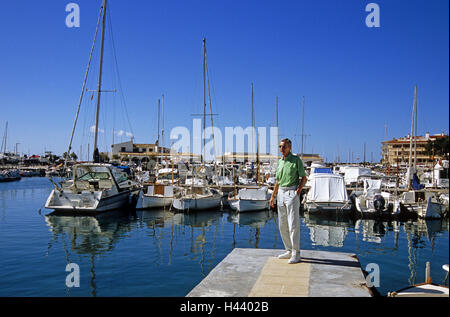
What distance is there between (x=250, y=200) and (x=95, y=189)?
34.8 ft

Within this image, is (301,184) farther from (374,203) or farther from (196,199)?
(196,199)

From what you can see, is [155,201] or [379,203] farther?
[155,201]

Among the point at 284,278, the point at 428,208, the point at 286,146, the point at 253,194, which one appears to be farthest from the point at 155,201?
the point at 284,278

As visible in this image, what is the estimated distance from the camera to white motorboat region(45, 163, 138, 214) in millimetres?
23281

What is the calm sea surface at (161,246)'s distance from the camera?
10.2 m

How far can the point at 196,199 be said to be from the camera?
2544 centimetres

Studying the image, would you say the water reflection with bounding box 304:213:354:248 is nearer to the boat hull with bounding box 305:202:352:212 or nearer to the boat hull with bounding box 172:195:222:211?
the boat hull with bounding box 305:202:352:212

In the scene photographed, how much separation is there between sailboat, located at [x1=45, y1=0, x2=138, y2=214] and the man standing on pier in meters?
18.6

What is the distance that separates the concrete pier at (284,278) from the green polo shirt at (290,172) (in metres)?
1.54

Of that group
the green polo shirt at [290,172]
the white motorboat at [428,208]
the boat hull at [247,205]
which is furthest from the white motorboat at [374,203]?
the green polo shirt at [290,172]

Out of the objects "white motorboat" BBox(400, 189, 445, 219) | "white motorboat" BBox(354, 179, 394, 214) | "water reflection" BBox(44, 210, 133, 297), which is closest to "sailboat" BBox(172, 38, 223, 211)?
"water reflection" BBox(44, 210, 133, 297)

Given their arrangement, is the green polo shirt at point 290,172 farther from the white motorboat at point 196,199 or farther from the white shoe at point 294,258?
the white motorboat at point 196,199
